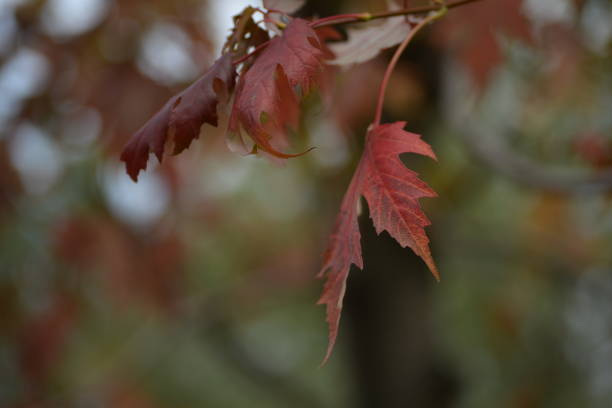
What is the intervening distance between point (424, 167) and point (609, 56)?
0.68m

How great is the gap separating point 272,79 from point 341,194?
1.49 m

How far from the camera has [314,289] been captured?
270 centimetres

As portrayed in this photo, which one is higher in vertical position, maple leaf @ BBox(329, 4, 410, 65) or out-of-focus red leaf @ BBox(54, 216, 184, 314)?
maple leaf @ BBox(329, 4, 410, 65)

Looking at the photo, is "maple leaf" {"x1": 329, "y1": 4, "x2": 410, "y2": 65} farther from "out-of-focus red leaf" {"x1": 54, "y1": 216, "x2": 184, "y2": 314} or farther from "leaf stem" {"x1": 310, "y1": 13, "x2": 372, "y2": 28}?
"out-of-focus red leaf" {"x1": 54, "y1": 216, "x2": 184, "y2": 314}

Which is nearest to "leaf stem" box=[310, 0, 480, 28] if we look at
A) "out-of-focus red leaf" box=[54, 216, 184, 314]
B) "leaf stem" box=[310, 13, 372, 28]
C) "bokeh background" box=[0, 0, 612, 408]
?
"leaf stem" box=[310, 13, 372, 28]

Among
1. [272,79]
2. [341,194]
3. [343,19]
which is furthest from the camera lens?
[341,194]

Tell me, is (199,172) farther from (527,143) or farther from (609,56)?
(609,56)

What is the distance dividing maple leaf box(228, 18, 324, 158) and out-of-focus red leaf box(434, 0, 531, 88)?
87 cm

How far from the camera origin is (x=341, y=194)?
2.07 meters

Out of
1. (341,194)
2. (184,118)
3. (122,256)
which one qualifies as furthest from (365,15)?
(122,256)

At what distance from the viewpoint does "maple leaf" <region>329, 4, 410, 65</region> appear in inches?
28.8

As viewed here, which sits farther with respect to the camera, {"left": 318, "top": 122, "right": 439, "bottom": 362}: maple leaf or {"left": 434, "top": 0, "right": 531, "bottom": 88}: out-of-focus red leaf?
{"left": 434, "top": 0, "right": 531, "bottom": 88}: out-of-focus red leaf

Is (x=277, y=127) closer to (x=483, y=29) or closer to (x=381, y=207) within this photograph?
(x=381, y=207)

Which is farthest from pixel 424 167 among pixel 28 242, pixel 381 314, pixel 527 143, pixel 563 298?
pixel 28 242
